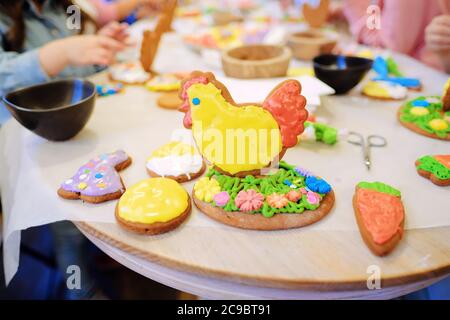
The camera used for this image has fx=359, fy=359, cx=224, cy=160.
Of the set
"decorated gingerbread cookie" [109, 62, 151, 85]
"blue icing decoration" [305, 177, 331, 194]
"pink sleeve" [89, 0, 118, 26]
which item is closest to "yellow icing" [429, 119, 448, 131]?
"blue icing decoration" [305, 177, 331, 194]

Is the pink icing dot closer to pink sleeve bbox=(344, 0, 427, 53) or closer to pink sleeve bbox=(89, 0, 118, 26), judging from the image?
pink sleeve bbox=(344, 0, 427, 53)

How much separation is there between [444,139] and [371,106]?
19 centimetres

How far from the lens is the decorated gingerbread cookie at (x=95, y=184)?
0.54m

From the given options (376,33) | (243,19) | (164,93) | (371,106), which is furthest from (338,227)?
(243,19)

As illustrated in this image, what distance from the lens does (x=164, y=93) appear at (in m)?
0.93

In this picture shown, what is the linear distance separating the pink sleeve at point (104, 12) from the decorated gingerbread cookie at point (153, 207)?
3.74ft

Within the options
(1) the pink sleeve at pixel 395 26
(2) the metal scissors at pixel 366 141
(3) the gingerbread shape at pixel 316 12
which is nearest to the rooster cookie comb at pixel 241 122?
(2) the metal scissors at pixel 366 141

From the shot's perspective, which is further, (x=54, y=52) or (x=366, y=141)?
(x=54, y=52)

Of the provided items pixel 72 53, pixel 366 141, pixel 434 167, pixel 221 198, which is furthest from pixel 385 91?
pixel 72 53

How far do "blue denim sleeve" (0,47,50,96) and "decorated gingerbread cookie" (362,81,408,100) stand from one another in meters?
0.81

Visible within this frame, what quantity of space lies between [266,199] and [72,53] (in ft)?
2.24

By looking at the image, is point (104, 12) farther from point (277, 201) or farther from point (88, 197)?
point (277, 201)

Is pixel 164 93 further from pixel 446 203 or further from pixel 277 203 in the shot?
pixel 446 203

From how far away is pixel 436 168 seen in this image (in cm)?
56
